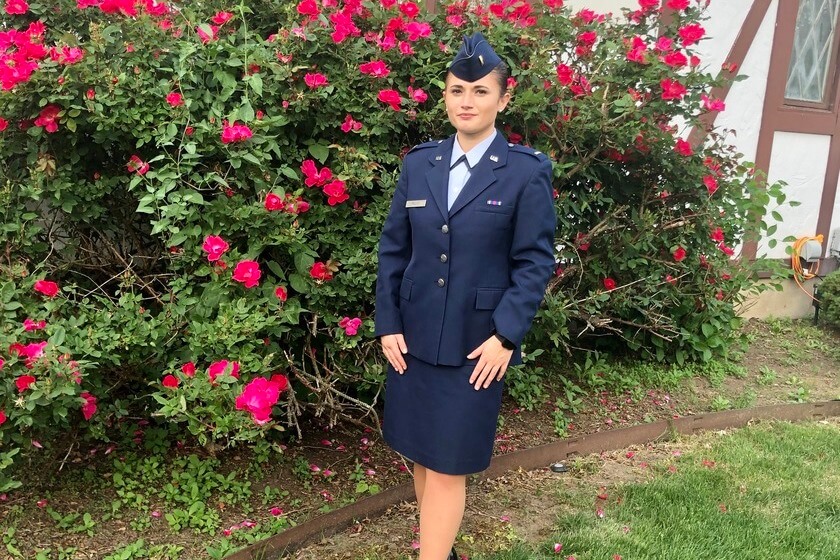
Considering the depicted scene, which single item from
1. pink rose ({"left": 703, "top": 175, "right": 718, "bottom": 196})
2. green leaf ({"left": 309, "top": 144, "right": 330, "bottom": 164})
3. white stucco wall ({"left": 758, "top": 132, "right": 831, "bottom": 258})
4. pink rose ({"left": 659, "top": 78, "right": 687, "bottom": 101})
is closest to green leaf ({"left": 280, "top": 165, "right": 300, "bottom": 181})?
green leaf ({"left": 309, "top": 144, "right": 330, "bottom": 164})

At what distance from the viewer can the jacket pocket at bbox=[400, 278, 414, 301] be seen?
6.59 ft

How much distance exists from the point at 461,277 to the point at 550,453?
162 centimetres

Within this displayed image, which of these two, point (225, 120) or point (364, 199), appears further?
point (364, 199)

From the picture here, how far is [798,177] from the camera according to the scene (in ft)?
18.8

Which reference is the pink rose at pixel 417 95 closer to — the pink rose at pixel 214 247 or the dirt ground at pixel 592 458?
the pink rose at pixel 214 247

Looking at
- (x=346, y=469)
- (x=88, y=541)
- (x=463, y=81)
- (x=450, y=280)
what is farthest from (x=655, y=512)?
(x=88, y=541)

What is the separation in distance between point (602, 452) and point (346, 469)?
4.23 ft

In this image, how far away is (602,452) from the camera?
133 inches

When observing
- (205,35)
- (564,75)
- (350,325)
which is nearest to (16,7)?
(205,35)

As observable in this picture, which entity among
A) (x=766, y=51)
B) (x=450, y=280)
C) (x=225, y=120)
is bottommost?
(x=450, y=280)

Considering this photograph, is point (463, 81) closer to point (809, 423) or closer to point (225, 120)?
point (225, 120)

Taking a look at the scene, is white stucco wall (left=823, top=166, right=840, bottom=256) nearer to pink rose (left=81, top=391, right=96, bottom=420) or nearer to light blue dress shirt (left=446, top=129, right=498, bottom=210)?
light blue dress shirt (left=446, top=129, right=498, bottom=210)

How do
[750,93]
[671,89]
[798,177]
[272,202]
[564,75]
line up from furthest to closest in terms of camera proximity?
[798,177]
[750,93]
[671,89]
[564,75]
[272,202]

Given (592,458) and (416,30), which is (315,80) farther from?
(592,458)
